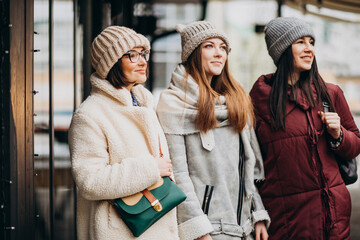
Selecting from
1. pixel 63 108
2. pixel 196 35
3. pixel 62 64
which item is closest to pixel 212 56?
pixel 196 35

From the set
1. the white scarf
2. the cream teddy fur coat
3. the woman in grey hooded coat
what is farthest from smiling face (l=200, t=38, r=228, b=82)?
the cream teddy fur coat

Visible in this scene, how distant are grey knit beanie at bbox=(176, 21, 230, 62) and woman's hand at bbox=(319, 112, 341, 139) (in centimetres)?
74

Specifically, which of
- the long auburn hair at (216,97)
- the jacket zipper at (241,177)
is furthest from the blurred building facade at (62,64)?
the jacket zipper at (241,177)

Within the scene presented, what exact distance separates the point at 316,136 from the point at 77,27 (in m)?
2.43

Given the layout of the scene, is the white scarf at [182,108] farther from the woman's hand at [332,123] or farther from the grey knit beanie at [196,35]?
the woman's hand at [332,123]

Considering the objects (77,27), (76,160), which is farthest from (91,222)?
(77,27)

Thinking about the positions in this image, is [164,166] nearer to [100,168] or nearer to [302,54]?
[100,168]

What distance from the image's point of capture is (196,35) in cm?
339

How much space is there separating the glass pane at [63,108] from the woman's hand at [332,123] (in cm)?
202

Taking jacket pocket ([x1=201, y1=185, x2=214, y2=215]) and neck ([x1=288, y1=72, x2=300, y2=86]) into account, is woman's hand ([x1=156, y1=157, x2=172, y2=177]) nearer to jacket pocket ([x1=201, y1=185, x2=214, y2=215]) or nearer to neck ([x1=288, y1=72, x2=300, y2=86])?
jacket pocket ([x1=201, y1=185, x2=214, y2=215])

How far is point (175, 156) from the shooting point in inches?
126

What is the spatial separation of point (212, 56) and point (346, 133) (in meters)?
0.95

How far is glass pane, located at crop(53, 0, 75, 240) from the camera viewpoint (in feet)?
14.4

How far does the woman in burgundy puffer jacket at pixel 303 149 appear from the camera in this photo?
3.40 metres
